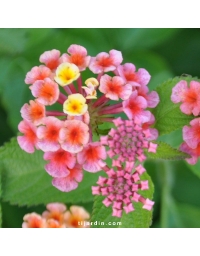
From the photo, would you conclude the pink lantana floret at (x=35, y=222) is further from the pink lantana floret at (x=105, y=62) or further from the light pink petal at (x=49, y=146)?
the pink lantana floret at (x=105, y=62)

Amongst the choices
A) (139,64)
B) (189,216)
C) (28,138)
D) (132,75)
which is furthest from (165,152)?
(139,64)

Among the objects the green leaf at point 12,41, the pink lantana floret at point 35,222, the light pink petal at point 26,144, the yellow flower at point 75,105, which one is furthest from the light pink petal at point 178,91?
the green leaf at point 12,41

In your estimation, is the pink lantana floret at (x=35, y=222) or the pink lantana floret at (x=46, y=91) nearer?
the pink lantana floret at (x=46, y=91)

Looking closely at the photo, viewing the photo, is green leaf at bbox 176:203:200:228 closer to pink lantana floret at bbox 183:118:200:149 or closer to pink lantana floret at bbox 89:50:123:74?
pink lantana floret at bbox 183:118:200:149

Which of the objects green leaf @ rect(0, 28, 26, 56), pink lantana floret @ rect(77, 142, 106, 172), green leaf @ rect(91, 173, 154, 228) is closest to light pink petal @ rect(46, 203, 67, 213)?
green leaf @ rect(91, 173, 154, 228)
